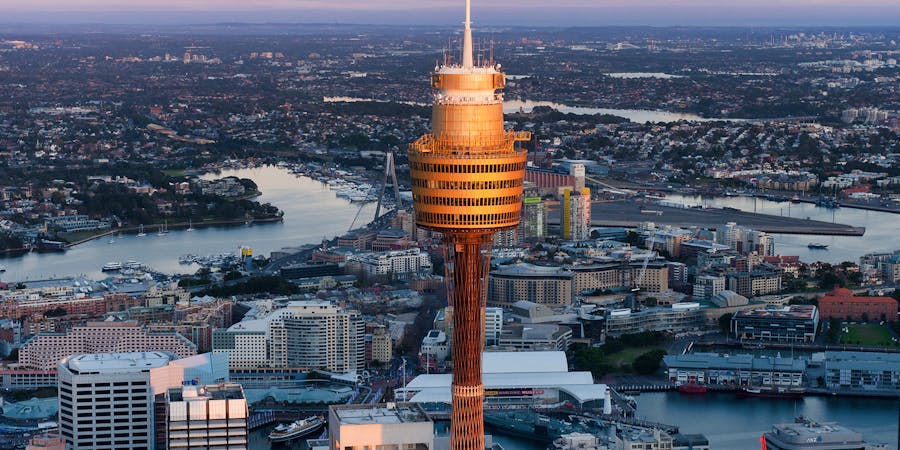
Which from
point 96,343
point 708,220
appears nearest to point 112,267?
point 96,343

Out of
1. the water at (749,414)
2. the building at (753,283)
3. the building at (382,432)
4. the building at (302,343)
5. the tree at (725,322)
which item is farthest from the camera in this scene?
the building at (753,283)

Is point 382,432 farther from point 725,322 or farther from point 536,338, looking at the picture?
point 725,322

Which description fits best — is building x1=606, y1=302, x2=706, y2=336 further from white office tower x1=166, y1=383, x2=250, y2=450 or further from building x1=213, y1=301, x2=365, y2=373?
white office tower x1=166, y1=383, x2=250, y2=450

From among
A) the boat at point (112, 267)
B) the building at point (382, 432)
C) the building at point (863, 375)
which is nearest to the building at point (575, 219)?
the boat at point (112, 267)

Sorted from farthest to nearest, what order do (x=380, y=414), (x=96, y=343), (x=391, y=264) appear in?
1. (x=391, y=264)
2. (x=96, y=343)
3. (x=380, y=414)

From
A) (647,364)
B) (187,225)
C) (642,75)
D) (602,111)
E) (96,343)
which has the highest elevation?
(96,343)

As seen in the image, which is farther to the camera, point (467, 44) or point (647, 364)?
point (647, 364)

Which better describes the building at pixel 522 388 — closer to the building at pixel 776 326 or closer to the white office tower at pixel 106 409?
the white office tower at pixel 106 409
